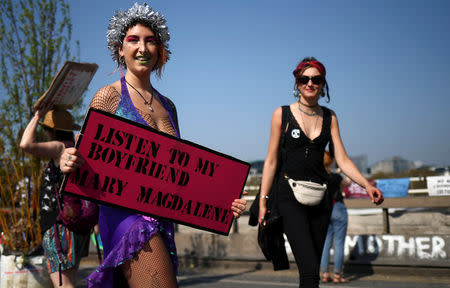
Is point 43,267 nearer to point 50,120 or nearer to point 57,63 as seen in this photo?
point 50,120

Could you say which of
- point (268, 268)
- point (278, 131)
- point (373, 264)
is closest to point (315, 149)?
point (278, 131)

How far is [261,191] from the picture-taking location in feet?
13.8

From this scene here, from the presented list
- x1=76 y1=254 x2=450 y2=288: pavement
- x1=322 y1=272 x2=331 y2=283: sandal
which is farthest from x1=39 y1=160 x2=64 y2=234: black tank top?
x1=322 y1=272 x2=331 y2=283: sandal

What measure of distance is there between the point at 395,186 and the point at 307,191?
39.5 feet

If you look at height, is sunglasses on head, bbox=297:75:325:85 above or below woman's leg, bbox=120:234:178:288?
above

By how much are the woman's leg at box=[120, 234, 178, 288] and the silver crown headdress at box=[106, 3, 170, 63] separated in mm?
1246

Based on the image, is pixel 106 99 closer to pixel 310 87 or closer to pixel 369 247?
pixel 310 87

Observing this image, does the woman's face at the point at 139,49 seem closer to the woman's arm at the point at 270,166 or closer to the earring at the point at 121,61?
the earring at the point at 121,61

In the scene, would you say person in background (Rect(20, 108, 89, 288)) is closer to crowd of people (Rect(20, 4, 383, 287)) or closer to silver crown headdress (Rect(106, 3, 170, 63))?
crowd of people (Rect(20, 4, 383, 287))

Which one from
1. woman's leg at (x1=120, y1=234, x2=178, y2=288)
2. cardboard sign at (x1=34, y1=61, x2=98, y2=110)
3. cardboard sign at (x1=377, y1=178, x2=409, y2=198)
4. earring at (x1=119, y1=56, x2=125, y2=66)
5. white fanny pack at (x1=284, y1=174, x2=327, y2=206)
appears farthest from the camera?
cardboard sign at (x1=377, y1=178, x2=409, y2=198)

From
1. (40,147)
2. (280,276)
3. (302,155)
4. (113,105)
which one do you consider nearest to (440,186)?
(280,276)

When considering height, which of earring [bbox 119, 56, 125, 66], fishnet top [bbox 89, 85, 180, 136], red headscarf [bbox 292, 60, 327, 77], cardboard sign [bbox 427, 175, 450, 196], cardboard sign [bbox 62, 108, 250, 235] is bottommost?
cardboard sign [bbox 62, 108, 250, 235]

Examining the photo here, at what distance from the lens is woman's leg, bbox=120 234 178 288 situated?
238cm

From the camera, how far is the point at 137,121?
8.76 feet
